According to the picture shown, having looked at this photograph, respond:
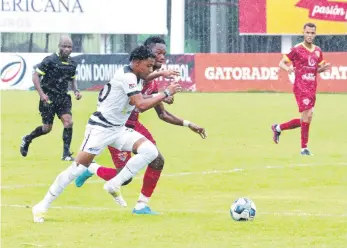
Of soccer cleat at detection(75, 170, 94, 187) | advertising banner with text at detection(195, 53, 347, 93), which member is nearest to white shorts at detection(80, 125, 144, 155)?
soccer cleat at detection(75, 170, 94, 187)

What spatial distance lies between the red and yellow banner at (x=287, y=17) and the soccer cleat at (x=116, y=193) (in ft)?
122

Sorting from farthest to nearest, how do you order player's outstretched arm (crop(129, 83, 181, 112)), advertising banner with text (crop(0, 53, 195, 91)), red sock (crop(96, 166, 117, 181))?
advertising banner with text (crop(0, 53, 195, 91)), red sock (crop(96, 166, 117, 181)), player's outstretched arm (crop(129, 83, 181, 112))

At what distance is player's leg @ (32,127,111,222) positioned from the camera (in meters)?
11.6

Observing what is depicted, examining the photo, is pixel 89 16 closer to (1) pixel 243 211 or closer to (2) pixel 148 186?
(2) pixel 148 186

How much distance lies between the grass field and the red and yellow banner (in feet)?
70.7

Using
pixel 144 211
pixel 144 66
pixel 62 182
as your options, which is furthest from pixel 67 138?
pixel 144 66

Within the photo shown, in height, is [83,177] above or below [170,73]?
below

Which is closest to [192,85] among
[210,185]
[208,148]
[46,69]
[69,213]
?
[208,148]

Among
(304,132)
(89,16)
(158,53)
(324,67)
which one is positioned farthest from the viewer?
(89,16)

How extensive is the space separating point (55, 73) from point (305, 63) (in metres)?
4.40

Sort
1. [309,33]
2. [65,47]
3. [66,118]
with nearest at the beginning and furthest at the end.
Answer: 1. [65,47]
2. [66,118]
3. [309,33]

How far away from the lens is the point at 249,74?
42000 mm

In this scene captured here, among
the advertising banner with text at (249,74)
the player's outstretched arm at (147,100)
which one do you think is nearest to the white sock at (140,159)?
the player's outstretched arm at (147,100)

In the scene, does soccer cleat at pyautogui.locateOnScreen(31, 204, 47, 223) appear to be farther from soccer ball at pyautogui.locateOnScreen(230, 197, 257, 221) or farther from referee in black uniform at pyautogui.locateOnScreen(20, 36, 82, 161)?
referee in black uniform at pyautogui.locateOnScreen(20, 36, 82, 161)
